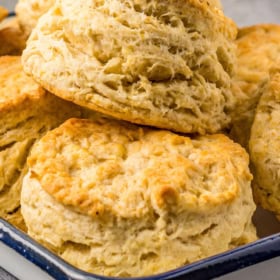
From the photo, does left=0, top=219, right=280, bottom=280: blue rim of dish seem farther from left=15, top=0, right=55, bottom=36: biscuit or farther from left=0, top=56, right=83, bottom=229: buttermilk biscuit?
left=15, top=0, right=55, bottom=36: biscuit

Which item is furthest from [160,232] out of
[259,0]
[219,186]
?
[259,0]

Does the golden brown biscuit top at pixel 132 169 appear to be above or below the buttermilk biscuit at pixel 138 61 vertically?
below

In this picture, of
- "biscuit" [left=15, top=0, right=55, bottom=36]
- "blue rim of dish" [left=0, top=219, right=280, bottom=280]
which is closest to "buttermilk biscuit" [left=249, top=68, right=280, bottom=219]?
"blue rim of dish" [left=0, top=219, right=280, bottom=280]

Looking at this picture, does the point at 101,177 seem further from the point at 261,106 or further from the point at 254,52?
the point at 254,52

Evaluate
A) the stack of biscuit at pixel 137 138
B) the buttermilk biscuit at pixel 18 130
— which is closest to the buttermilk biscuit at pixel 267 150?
the stack of biscuit at pixel 137 138

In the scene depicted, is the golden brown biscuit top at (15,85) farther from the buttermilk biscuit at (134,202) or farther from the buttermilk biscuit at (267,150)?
the buttermilk biscuit at (267,150)

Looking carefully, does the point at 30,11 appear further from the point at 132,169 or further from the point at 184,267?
the point at 184,267

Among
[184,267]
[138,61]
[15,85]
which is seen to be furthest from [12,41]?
[184,267]
